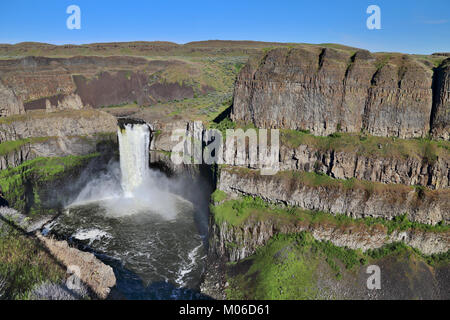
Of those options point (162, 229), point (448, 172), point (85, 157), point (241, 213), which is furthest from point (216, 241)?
point (85, 157)

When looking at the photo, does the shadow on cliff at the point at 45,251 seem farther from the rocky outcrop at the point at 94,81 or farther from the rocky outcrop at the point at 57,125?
the rocky outcrop at the point at 94,81

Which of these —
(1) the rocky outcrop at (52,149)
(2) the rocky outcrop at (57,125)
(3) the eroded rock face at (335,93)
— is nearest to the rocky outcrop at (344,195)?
(3) the eroded rock face at (335,93)

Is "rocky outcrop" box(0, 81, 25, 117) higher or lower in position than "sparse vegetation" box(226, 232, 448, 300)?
higher

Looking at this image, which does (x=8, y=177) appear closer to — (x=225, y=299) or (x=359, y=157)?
(x=225, y=299)

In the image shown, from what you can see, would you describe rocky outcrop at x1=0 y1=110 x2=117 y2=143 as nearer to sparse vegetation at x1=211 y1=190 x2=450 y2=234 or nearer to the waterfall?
the waterfall

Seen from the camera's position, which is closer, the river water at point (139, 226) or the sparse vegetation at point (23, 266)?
the sparse vegetation at point (23, 266)

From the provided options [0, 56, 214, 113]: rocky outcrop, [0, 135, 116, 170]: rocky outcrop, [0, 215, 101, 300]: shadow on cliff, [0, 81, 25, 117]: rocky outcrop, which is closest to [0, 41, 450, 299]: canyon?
[0, 135, 116, 170]: rocky outcrop
